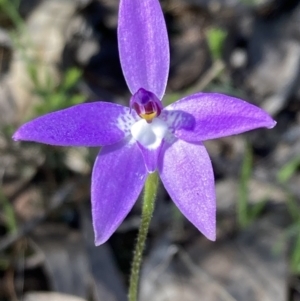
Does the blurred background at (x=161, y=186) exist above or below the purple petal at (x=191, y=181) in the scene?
below

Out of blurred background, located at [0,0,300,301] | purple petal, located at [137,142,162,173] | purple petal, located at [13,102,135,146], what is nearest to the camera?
purple petal, located at [13,102,135,146]

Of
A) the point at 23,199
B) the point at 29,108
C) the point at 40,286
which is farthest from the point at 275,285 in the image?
the point at 29,108

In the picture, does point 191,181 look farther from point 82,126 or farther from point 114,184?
point 82,126

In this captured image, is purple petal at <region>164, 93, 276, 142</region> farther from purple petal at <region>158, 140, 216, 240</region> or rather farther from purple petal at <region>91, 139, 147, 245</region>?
purple petal at <region>91, 139, 147, 245</region>

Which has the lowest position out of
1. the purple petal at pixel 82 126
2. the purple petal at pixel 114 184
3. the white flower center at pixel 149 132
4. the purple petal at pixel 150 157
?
the purple petal at pixel 114 184

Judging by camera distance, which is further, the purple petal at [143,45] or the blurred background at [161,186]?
the blurred background at [161,186]

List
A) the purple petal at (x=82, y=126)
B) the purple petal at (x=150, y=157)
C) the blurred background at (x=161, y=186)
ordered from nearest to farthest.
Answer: the purple petal at (x=82, y=126) < the purple petal at (x=150, y=157) < the blurred background at (x=161, y=186)

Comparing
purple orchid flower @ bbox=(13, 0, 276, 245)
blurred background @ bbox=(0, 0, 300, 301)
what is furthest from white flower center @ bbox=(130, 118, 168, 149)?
blurred background @ bbox=(0, 0, 300, 301)

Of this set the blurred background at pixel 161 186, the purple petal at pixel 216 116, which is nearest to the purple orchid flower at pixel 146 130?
the purple petal at pixel 216 116

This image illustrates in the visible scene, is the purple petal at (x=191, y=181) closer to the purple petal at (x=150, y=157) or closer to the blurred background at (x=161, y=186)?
the purple petal at (x=150, y=157)

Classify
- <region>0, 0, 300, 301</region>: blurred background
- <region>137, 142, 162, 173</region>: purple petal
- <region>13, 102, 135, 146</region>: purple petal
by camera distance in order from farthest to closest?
1. <region>0, 0, 300, 301</region>: blurred background
2. <region>137, 142, 162, 173</region>: purple petal
3. <region>13, 102, 135, 146</region>: purple petal
